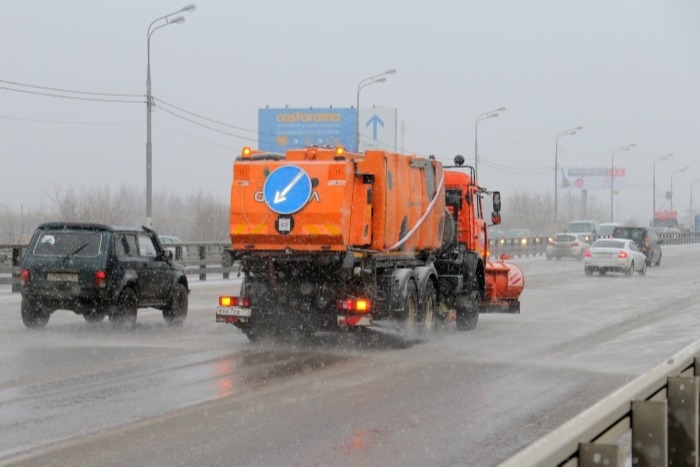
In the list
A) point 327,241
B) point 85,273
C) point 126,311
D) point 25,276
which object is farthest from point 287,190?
point 25,276

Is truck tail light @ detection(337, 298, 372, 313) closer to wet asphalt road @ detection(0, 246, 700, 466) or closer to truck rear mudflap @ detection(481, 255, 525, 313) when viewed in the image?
wet asphalt road @ detection(0, 246, 700, 466)

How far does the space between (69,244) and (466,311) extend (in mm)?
6485

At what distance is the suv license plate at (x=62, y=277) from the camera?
52.7ft

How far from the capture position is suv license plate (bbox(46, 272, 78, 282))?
52.7 feet

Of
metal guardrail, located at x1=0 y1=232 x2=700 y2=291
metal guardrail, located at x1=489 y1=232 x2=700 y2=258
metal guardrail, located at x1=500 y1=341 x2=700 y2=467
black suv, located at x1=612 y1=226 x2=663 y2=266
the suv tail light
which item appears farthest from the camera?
metal guardrail, located at x1=489 y1=232 x2=700 y2=258

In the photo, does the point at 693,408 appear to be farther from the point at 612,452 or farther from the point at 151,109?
the point at 151,109

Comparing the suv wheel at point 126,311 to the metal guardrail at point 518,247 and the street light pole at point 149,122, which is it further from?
the metal guardrail at point 518,247

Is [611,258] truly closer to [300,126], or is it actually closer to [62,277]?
[62,277]

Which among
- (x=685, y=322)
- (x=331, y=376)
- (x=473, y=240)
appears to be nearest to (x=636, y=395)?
(x=331, y=376)

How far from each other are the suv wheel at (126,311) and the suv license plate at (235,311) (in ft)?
8.64

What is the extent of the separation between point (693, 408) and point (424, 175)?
11.1 m

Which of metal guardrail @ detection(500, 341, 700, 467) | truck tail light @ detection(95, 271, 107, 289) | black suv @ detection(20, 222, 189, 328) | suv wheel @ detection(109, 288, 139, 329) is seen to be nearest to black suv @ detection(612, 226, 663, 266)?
black suv @ detection(20, 222, 189, 328)

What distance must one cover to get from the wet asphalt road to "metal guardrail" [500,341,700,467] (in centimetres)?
257

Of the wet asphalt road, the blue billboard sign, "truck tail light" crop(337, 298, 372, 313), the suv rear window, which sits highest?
the blue billboard sign
